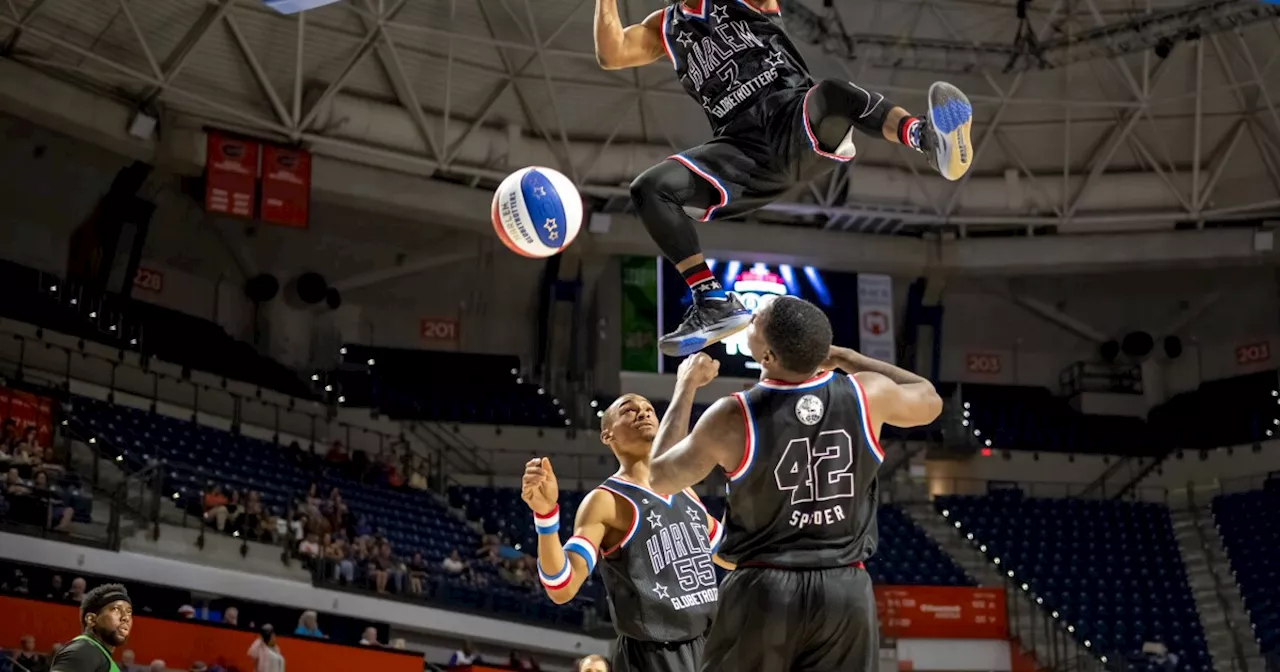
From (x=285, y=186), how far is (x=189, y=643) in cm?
1132

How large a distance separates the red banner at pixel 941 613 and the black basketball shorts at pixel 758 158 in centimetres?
1809

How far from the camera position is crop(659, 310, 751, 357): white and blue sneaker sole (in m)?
6.63

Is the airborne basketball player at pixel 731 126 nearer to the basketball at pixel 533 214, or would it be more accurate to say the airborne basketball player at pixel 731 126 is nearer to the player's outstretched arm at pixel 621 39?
the player's outstretched arm at pixel 621 39

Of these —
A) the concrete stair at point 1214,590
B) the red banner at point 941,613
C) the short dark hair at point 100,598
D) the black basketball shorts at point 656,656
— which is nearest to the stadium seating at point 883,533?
the red banner at point 941,613

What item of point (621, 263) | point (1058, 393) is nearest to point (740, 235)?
point (621, 263)

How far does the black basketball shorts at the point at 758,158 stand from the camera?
6766mm

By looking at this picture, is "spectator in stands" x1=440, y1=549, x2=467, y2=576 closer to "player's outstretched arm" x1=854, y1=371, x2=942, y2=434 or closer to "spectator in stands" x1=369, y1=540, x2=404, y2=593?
"spectator in stands" x1=369, y1=540, x2=404, y2=593

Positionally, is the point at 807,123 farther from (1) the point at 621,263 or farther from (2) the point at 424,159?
(1) the point at 621,263

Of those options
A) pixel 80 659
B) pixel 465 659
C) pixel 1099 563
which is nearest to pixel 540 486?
pixel 80 659

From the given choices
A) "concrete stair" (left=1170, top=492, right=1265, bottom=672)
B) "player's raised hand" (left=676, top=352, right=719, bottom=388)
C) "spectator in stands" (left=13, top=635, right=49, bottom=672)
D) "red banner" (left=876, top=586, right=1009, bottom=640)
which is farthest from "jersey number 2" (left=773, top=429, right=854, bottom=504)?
"concrete stair" (left=1170, top=492, right=1265, bottom=672)

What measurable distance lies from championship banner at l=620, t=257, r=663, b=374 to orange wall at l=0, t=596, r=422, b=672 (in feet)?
41.6

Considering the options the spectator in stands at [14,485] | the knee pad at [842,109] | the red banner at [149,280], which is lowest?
the spectator in stands at [14,485]

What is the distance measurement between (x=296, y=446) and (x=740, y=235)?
389 inches

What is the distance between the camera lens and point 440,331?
105ft
